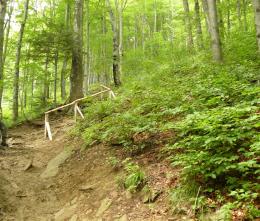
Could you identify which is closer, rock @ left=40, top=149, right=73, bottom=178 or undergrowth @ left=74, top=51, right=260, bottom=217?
undergrowth @ left=74, top=51, right=260, bottom=217

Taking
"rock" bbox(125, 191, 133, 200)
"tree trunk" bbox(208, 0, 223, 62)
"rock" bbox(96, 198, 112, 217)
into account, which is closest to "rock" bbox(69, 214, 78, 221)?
"rock" bbox(96, 198, 112, 217)

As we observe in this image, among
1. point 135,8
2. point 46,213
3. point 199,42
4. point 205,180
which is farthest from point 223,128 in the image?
point 135,8

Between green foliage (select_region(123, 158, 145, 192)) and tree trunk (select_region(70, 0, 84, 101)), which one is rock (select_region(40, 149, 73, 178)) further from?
tree trunk (select_region(70, 0, 84, 101))

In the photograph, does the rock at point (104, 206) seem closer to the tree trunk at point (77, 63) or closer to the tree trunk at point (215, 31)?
the tree trunk at point (215, 31)

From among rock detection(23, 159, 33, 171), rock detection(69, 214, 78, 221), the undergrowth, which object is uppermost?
the undergrowth

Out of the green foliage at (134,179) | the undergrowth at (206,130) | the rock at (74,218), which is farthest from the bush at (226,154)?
the rock at (74,218)

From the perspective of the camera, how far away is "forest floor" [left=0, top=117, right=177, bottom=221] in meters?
5.08

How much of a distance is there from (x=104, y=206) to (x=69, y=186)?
1.79 metres

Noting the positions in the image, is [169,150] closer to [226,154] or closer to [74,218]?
[226,154]

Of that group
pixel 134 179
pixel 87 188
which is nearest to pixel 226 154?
pixel 134 179

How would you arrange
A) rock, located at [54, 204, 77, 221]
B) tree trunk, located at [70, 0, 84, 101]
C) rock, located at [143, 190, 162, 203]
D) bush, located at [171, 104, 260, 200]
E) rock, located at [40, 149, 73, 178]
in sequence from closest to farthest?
1. bush, located at [171, 104, 260, 200]
2. rock, located at [143, 190, 162, 203]
3. rock, located at [54, 204, 77, 221]
4. rock, located at [40, 149, 73, 178]
5. tree trunk, located at [70, 0, 84, 101]

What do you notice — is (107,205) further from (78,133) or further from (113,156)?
(78,133)

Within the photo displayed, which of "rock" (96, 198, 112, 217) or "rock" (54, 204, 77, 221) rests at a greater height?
"rock" (96, 198, 112, 217)

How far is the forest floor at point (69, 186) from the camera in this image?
5.08 m
